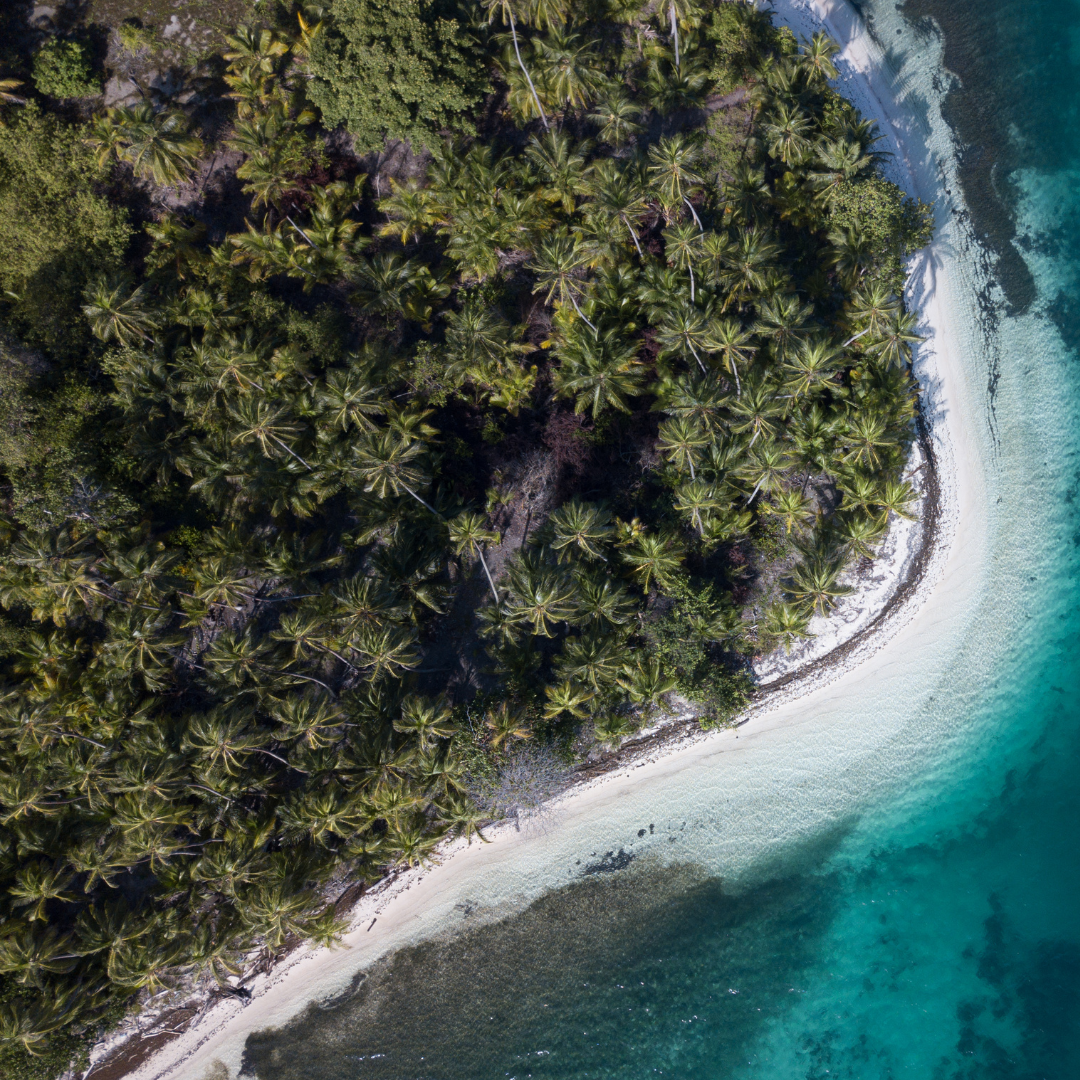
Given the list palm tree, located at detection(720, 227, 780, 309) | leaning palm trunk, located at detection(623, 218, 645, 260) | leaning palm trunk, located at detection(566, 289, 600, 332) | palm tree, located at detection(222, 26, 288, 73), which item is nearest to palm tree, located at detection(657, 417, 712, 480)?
leaning palm trunk, located at detection(566, 289, 600, 332)

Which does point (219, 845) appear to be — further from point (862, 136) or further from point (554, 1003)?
point (862, 136)

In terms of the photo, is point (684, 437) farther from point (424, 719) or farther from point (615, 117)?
point (424, 719)

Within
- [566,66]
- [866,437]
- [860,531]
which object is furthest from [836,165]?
[860,531]

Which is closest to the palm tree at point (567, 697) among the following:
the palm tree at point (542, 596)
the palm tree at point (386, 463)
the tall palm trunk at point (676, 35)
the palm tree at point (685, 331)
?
the palm tree at point (542, 596)

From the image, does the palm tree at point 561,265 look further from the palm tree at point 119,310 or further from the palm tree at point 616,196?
the palm tree at point 119,310

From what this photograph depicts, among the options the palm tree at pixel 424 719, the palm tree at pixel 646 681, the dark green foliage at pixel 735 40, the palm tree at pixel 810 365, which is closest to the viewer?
the palm tree at pixel 810 365

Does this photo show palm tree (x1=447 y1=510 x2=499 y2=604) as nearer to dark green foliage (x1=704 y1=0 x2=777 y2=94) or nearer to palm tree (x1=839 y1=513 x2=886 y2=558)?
palm tree (x1=839 y1=513 x2=886 y2=558)
